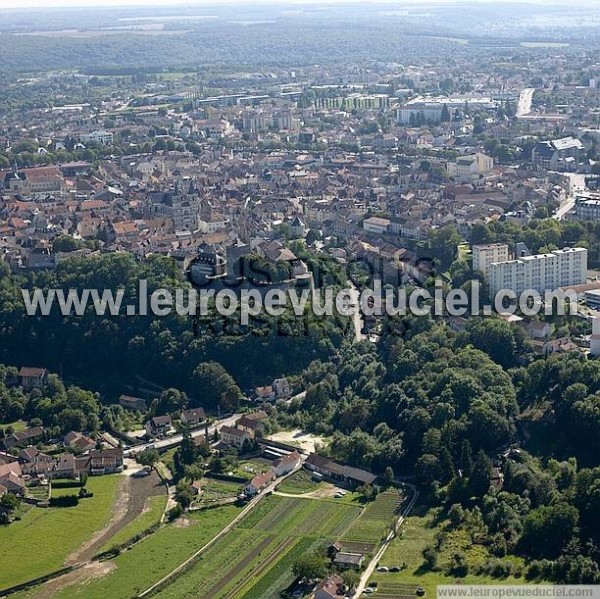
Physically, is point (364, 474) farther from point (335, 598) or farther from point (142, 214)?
point (142, 214)

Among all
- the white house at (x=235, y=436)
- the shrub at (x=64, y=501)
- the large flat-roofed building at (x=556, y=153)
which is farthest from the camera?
the large flat-roofed building at (x=556, y=153)

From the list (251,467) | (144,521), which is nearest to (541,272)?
(251,467)

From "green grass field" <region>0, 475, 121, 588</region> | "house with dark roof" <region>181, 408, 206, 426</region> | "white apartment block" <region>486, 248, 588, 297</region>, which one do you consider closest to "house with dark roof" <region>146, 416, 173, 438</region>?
"house with dark roof" <region>181, 408, 206, 426</region>

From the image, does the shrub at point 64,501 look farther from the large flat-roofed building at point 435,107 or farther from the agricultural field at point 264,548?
the large flat-roofed building at point 435,107

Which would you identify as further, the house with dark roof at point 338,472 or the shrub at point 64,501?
the house with dark roof at point 338,472

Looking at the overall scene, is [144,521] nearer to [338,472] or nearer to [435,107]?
[338,472]

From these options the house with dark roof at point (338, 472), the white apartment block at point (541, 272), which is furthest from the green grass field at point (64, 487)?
the white apartment block at point (541, 272)
